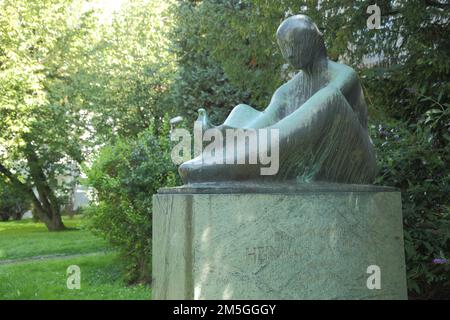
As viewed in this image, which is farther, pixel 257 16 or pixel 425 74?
pixel 257 16

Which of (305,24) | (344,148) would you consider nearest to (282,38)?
(305,24)

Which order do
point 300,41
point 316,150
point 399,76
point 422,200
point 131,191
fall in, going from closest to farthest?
point 316,150
point 300,41
point 422,200
point 399,76
point 131,191

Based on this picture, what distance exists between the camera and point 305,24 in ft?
12.2

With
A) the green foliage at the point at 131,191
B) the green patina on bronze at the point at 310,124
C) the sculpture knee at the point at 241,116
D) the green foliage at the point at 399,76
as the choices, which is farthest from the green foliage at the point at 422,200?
the green foliage at the point at 131,191

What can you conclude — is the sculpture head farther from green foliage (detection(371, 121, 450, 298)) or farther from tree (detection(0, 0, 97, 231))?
tree (detection(0, 0, 97, 231))

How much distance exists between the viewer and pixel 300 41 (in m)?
3.73

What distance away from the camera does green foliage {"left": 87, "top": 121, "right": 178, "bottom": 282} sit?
8.09m

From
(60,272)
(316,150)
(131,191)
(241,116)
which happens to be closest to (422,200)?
(316,150)

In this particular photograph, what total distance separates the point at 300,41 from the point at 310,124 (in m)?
0.74

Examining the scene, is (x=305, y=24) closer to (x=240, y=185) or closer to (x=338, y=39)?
(x=240, y=185)

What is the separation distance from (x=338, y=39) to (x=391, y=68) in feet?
2.76

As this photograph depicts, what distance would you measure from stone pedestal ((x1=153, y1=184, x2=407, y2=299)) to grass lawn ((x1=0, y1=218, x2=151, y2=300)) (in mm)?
4185

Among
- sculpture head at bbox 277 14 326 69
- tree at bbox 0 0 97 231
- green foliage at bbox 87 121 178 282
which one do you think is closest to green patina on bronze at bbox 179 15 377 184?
sculpture head at bbox 277 14 326 69

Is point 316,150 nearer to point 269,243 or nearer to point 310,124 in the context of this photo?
point 310,124
